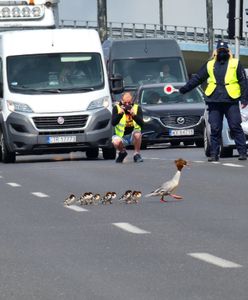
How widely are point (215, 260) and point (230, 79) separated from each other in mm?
14673

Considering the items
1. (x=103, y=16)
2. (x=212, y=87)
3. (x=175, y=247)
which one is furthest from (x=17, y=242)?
(x=103, y=16)

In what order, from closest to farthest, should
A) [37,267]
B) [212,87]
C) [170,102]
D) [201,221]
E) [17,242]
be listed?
[37,267], [17,242], [201,221], [212,87], [170,102]

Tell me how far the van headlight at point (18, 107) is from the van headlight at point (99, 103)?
1108 millimetres

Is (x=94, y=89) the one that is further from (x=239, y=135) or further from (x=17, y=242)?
(x=17, y=242)

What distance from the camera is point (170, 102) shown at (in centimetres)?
3797

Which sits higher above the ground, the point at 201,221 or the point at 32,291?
the point at 32,291

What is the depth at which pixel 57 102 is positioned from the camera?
29344 millimetres

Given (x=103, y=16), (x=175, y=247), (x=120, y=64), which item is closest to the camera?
(x=175, y=247)

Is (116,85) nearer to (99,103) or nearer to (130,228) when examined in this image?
(99,103)

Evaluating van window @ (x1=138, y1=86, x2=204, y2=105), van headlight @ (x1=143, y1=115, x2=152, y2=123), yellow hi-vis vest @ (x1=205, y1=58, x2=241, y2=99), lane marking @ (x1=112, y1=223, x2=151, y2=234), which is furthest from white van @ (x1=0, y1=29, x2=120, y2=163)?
lane marking @ (x1=112, y1=223, x2=151, y2=234)

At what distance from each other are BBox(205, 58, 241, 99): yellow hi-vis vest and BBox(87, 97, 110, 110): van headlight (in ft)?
13.8

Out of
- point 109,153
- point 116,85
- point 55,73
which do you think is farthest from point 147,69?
point 109,153

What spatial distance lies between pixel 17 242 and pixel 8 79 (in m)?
17.4

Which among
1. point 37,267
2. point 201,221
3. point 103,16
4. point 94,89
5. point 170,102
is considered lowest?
point 103,16
